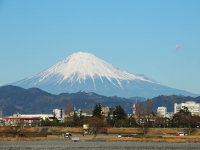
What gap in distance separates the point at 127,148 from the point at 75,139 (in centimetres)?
1624

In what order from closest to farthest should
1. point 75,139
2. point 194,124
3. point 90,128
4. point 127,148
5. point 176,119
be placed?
point 127,148 < point 75,139 < point 90,128 < point 194,124 < point 176,119

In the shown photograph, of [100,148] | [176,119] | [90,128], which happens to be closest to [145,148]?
[100,148]

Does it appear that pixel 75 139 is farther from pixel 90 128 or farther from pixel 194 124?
pixel 194 124

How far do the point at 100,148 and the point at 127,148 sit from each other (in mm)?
2659

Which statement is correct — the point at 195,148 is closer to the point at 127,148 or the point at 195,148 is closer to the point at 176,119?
the point at 127,148

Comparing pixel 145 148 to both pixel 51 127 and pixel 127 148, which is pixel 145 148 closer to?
pixel 127 148

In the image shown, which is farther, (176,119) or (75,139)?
(176,119)

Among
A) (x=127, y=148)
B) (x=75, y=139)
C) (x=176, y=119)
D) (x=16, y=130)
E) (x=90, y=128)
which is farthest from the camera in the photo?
(x=176, y=119)

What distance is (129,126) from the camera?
114812mm

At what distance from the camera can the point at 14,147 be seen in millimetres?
51281

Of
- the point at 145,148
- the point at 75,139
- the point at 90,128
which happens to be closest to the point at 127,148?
the point at 145,148

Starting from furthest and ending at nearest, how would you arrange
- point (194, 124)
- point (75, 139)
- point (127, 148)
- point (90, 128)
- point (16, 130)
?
point (194, 124) → point (90, 128) → point (16, 130) → point (75, 139) → point (127, 148)

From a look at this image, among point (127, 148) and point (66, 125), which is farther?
point (66, 125)

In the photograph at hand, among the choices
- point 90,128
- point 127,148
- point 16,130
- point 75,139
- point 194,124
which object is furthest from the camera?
point 194,124
